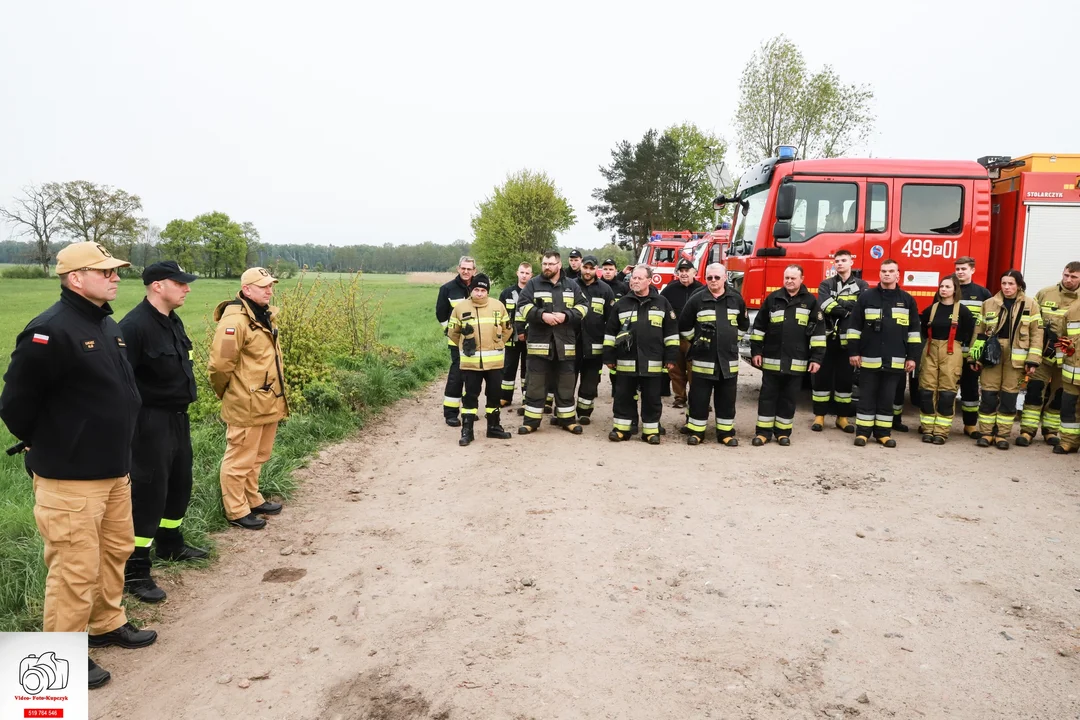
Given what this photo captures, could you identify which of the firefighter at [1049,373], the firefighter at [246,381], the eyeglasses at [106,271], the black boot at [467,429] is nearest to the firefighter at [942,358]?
the firefighter at [1049,373]

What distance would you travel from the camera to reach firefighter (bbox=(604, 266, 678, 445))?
24.4ft

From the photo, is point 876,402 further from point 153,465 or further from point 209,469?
point 153,465

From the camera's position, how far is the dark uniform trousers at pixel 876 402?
7.44 m

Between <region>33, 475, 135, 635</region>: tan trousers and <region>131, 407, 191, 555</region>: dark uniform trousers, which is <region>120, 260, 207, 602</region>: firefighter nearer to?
<region>131, 407, 191, 555</region>: dark uniform trousers

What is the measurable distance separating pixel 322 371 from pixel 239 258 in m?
70.6

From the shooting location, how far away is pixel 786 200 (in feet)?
27.5

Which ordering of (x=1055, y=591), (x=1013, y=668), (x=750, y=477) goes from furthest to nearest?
(x=750, y=477)
(x=1055, y=591)
(x=1013, y=668)

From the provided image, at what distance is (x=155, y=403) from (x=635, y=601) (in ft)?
9.93

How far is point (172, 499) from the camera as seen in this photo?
434cm

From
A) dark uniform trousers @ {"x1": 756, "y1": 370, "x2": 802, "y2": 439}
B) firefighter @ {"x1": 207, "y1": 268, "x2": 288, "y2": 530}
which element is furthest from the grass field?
dark uniform trousers @ {"x1": 756, "y1": 370, "x2": 802, "y2": 439}

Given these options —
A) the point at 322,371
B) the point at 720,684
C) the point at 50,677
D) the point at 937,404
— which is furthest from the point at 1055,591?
the point at 322,371

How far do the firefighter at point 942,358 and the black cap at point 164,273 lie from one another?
24.0 ft

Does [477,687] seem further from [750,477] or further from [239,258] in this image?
[239,258]

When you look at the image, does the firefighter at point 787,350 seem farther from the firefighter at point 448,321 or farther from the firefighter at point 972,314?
the firefighter at point 448,321
